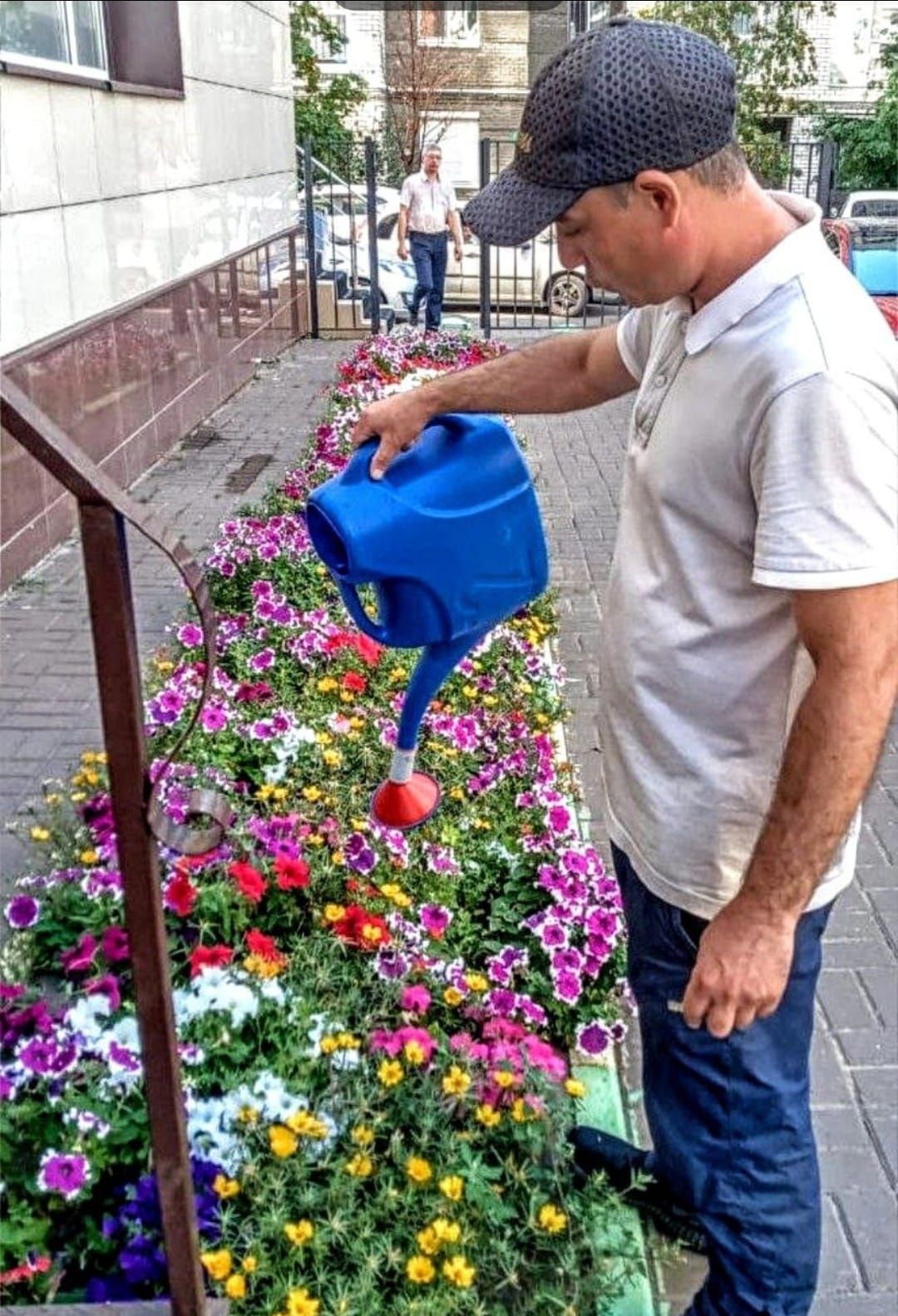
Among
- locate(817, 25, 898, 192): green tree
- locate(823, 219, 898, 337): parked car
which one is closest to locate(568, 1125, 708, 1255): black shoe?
locate(823, 219, 898, 337): parked car

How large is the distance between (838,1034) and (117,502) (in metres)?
2.22

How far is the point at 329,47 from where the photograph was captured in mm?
15977

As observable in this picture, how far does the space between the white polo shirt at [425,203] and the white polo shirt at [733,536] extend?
10.5 m

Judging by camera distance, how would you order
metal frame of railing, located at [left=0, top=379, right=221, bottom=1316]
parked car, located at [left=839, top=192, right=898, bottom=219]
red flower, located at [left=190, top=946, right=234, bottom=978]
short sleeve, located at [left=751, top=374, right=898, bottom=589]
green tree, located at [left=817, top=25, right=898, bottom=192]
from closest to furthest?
metal frame of railing, located at [left=0, top=379, right=221, bottom=1316] → short sleeve, located at [left=751, top=374, right=898, bottom=589] → red flower, located at [left=190, top=946, right=234, bottom=978] → parked car, located at [left=839, top=192, right=898, bottom=219] → green tree, located at [left=817, top=25, right=898, bottom=192]

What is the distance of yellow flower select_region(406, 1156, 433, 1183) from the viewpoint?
1925mm

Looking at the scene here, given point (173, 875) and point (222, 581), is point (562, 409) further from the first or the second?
point (222, 581)

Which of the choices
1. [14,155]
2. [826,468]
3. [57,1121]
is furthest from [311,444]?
[826,468]

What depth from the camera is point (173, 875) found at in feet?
7.95

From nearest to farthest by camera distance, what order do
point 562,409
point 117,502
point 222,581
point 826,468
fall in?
point 117,502, point 826,468, point 562,409, point 222,581

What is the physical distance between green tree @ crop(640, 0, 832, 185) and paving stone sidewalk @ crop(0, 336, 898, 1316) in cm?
1081

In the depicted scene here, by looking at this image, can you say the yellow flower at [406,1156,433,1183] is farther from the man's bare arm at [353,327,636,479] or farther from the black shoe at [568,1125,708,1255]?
the man's bare arm at [353,327,636,479]

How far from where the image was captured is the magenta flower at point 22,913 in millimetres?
2461

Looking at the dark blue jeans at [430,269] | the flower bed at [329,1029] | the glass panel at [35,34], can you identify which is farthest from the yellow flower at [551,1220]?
the dark blue jeans at [430,269]

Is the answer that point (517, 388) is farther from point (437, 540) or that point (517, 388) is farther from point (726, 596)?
point (726, 596)
